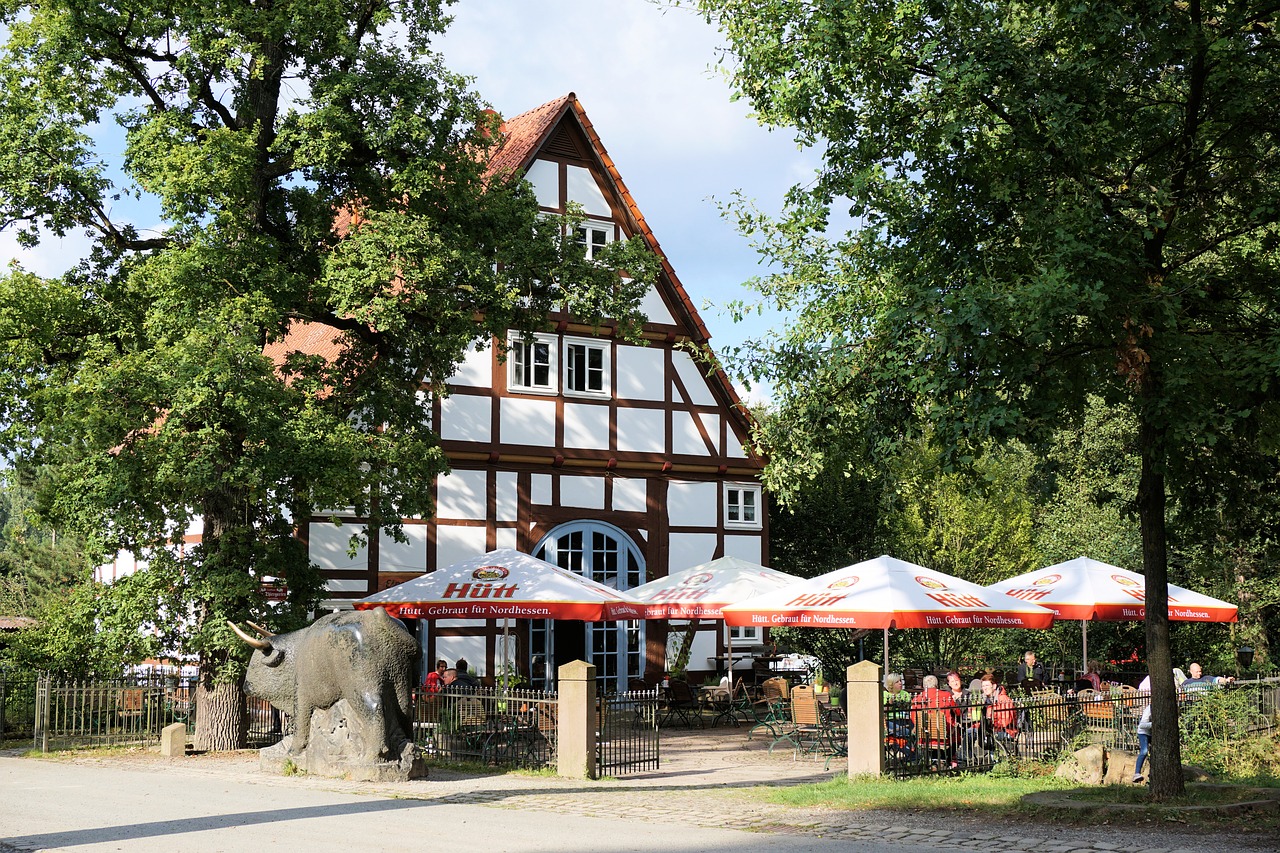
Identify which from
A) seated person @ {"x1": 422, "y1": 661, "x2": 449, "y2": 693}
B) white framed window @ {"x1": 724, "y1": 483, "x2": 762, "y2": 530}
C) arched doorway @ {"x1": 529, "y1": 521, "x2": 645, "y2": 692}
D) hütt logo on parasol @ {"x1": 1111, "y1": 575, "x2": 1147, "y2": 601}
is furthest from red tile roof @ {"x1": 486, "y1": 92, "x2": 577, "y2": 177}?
hütt logo on parasol @ {"x1": 1111, "y1": 575, "x2": 1147, "y2": 601}

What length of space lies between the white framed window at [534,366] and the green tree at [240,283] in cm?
568

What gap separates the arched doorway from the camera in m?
27.4

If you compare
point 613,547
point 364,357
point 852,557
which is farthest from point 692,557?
point 364,357

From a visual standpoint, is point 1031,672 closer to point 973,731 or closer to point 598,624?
point 973,731

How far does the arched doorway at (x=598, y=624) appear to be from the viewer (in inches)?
1078

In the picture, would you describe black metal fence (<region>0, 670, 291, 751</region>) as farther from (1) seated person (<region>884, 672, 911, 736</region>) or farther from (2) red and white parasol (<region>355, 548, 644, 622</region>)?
(1) seated person (<region>884, 672, 911, 736</region>)

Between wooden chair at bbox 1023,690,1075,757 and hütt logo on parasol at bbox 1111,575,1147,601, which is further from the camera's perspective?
hütt logo on parasol at bbox 1111,575,1147,601

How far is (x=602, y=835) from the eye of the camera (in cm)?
1141

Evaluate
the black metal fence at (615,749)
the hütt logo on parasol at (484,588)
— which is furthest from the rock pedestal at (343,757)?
the hütt logo on parasol at (484,588)

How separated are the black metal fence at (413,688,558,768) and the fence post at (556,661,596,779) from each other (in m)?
0.46

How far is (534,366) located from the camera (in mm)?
27688

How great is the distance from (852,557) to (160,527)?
68.6ft

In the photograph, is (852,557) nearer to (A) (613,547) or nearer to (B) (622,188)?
(A) (613,547)

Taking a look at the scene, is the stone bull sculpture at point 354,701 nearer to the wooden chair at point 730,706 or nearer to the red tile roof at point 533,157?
the wooden chair at point 730,706
